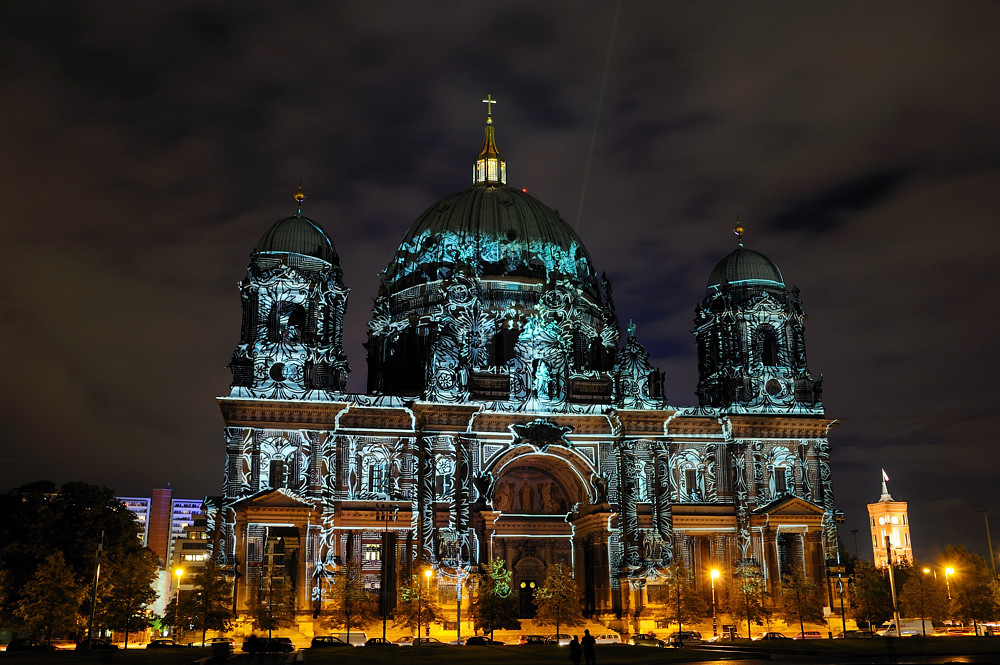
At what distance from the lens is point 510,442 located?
3130 inches

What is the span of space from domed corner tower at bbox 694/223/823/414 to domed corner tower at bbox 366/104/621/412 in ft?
29.7

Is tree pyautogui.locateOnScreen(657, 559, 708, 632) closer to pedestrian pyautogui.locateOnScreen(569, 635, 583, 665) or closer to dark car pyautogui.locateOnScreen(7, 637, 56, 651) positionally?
pedestrian pyautogui.locateOnScreen(569, 635, 583, 665)

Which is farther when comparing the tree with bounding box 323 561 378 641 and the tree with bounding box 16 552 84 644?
the tree with bounding box 323 561 378 641

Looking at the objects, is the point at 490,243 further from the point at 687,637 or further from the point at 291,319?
the point at 687,637

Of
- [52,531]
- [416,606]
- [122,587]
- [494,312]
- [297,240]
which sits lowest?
[416,606]

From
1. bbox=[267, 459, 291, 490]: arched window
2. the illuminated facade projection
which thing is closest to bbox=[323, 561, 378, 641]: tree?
the illuminated facade projection

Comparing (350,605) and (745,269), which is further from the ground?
(745,269)

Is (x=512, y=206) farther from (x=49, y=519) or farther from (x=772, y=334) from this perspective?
(x=49, y=519)

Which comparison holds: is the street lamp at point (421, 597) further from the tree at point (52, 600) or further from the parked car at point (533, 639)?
the tree at point (52, 600)

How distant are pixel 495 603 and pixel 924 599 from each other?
33.7 m

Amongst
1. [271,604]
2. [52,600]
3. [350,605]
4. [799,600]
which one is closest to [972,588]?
[799,600]

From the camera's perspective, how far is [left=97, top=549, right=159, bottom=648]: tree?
2844 inches

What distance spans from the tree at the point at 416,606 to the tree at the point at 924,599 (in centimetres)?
3555

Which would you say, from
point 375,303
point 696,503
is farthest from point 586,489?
point 375,303
